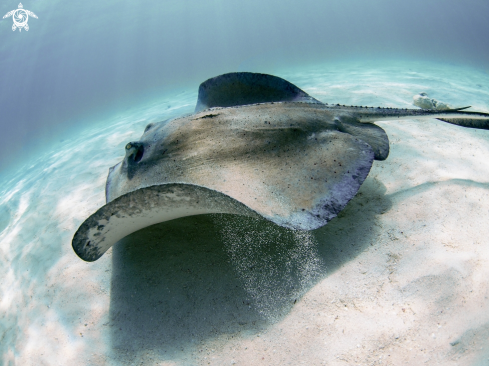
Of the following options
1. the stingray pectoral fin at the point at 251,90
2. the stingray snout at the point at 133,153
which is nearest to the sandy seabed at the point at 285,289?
the stingray snout at the point at 133,153

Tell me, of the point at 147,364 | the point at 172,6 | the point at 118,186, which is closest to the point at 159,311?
the point at 147,364

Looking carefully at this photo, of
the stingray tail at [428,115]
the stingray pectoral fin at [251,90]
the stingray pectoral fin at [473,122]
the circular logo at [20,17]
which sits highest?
the circular logo at [20,17]

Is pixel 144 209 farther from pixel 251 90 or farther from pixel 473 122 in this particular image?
pixel 473 122

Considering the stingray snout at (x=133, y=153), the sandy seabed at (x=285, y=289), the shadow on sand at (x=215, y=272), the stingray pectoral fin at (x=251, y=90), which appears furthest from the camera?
the stingray pectoral fin at (x=251, y=90)

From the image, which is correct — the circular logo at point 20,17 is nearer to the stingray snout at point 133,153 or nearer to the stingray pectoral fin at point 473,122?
the stingray snout at point 133,153

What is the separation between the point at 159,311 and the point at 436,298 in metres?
2.47

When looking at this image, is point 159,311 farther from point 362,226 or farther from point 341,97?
point 341,97

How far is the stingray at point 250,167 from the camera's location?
197 cm

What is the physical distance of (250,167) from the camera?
2402mm

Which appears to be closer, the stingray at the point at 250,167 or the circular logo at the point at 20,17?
the stingray at the point at 250,167

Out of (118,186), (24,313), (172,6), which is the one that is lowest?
(24,313)

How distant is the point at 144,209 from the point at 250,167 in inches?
43.8

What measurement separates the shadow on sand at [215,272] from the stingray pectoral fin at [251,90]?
7.23 feet

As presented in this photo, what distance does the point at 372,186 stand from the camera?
129 inches
